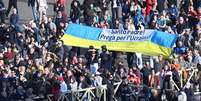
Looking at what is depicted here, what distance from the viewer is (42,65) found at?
35.6 metres

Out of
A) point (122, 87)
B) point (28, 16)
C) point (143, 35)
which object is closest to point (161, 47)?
point (143, 35)

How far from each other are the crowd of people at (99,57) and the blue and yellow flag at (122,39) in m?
0.35

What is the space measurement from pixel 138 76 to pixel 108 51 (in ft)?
8.19

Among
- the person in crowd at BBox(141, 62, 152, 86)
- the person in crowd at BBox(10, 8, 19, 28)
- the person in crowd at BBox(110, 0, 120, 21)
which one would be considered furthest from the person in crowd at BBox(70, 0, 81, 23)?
the person in crowd at BBox(141, 62, 152, 86)

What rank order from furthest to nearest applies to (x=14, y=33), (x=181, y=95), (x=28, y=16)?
(x=28, y=16), (x=14, y=33), (x=181, y=95)

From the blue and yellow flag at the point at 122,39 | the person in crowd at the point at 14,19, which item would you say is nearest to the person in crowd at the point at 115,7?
the blue and yellow flag at the point at 122,39

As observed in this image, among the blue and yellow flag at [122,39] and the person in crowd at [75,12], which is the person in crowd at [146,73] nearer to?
the blue and yellow flag at [122,39]

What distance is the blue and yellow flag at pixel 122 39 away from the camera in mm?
36375

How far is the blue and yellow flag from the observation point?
36.4m

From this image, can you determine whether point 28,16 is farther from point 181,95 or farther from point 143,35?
point 181,95

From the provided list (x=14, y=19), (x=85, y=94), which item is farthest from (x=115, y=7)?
(x=85, y=94)

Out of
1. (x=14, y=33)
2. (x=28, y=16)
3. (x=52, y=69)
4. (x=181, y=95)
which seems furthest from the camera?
(x=28, y=16)

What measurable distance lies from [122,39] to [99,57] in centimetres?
135

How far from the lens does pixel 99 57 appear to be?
36.4 metres
